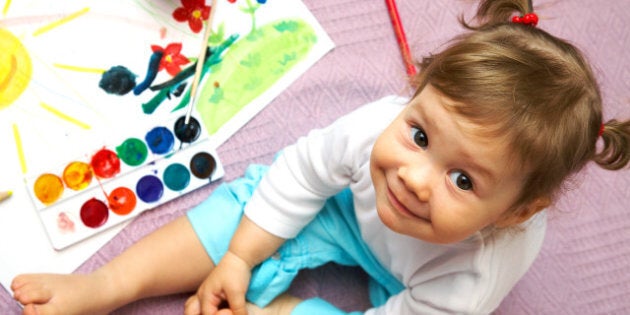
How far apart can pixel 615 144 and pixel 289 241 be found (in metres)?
0.39

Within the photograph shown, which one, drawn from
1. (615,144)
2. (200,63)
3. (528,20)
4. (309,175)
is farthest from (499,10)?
(200,63)

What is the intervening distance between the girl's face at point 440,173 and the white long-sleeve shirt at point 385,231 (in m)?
0.10

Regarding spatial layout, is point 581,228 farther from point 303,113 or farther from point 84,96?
point 84,96

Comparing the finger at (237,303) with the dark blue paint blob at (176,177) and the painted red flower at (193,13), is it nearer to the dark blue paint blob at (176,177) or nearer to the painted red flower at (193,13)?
the dark blue paint blob at (176,177)

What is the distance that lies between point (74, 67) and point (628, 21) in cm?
83

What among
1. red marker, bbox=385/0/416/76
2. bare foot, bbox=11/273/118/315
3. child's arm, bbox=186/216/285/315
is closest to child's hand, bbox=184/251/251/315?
child's arm, bbox=186/216/285/315

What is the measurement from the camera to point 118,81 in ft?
2.68

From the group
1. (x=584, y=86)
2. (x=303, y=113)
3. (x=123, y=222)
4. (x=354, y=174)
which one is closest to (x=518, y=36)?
(x=584, y=86)

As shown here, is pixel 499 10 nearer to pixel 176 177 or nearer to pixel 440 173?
pixel 440 173

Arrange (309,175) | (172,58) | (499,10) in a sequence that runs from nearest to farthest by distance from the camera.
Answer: (499,10) → (309,175) → (172,58)

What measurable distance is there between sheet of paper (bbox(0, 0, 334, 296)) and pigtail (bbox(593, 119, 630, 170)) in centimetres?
42

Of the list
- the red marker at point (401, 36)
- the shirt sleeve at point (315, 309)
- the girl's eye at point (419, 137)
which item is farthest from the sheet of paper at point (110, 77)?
the girl's eye at point (419, 137)

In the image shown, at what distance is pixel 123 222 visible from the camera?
80 cm

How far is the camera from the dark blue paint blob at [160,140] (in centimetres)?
81
